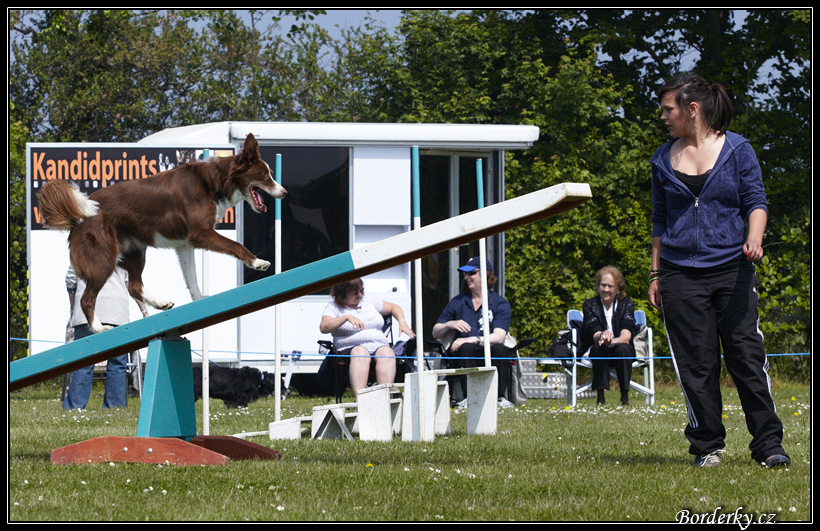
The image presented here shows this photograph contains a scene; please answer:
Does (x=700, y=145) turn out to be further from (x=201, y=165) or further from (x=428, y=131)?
(x=428, y=131)

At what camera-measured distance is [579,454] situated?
4.39m

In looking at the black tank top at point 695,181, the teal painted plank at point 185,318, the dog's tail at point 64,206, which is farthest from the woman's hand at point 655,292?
the dog's tail at point 64,206

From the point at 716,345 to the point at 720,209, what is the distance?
23.3 inches

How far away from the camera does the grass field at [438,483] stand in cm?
285

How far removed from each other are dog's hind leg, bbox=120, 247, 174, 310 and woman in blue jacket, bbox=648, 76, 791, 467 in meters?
2.33

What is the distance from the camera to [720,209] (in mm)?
3723

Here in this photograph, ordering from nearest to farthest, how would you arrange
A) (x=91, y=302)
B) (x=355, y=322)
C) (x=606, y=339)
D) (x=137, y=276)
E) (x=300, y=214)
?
1. (x=91, y=302)
2. (x=137, y=276)
3. (x=355, y=322)
4. (x=606, y=339)
5. (x=300, y=214)

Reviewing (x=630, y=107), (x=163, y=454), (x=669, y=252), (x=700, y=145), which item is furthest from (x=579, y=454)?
(x=630, y=107)

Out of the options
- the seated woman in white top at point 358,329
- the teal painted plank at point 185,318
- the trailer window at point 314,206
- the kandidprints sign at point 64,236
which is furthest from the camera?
the trailer window at point 314,206

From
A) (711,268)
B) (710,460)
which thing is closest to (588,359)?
(710,460)

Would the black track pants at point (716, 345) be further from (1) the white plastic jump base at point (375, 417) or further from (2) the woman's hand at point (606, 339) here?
(2) the woman's hand at point (606, 339)

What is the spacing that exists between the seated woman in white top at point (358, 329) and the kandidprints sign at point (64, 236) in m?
1.75

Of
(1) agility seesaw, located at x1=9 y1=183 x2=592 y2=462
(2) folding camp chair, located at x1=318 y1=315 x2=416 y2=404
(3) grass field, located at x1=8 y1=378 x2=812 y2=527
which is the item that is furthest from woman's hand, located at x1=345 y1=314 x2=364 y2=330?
(1) agility seesaw, located at x1=9 y1=183 x2=592 y2=462

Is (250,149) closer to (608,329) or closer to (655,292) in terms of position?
(655,292)
